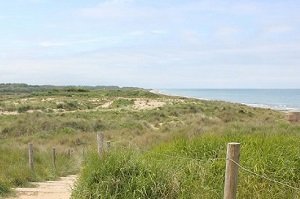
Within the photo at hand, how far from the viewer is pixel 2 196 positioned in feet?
31.7

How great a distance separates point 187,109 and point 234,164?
46901 mm

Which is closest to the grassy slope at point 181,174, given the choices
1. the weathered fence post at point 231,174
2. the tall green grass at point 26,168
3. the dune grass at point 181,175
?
the dune grass at point 181,175

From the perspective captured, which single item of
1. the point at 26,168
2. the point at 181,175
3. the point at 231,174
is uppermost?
the point at 231,174

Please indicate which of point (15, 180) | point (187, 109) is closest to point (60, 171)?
point (15, 180)

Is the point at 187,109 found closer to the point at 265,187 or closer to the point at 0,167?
the point at 0,167

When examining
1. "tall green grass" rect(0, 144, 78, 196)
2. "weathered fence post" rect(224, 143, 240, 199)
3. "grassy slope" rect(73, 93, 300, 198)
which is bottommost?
"tall green grass" rect(0, 144, 78, 196)

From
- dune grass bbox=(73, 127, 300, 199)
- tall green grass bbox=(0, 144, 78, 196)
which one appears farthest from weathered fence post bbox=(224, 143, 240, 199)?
tall green grass bbox=(0, 144, 78, 196)

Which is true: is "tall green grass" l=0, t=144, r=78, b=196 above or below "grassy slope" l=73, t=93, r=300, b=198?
below

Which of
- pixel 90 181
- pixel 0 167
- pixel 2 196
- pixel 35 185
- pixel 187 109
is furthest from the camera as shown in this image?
pixel 187 109

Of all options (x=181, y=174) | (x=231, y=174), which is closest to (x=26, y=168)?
(x=181, y=174)

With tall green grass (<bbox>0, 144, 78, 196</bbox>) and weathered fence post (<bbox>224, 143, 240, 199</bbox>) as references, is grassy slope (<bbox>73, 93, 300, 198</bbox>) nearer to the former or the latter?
weathered fence post (<bbox>224, 143, 240, 199</bbox>)

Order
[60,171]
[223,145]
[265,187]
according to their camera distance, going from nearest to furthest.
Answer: [265,187] < [223,145] < [60,171]

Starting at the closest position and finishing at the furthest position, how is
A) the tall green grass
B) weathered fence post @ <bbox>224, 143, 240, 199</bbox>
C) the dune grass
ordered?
1. weathered fence post @ <bbox>224, 143, 240, 199</bbox>
2. the dune grass
3. the tall green grass

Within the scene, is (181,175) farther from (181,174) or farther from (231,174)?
(231,174)
